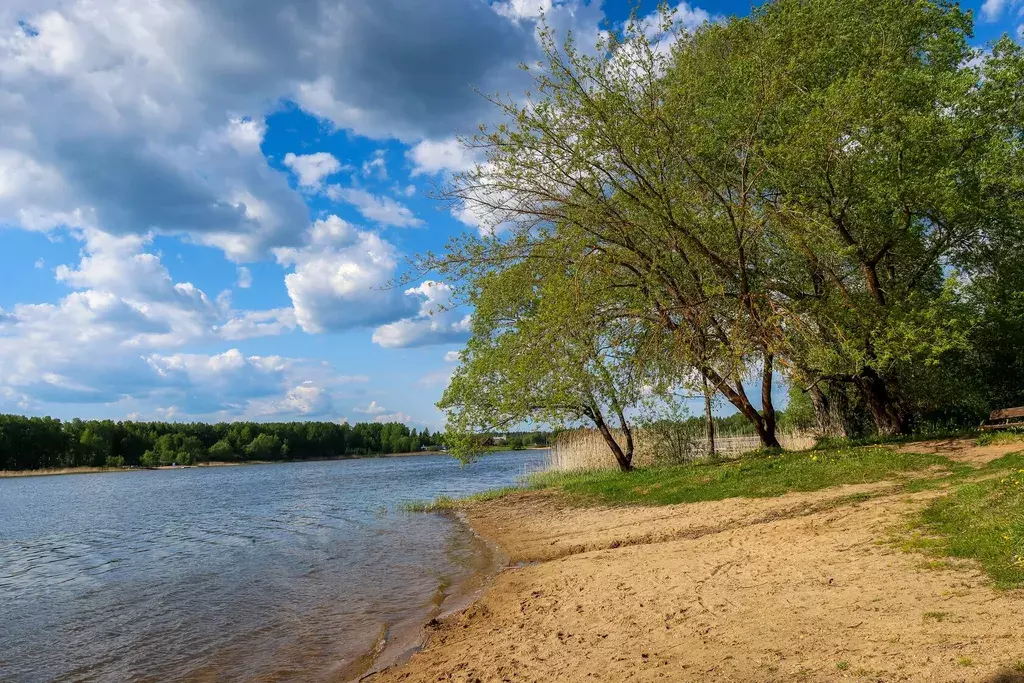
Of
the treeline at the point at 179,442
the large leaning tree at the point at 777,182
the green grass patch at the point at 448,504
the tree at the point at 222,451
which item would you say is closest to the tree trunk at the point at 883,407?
the large leaning tree at the point at 777,182

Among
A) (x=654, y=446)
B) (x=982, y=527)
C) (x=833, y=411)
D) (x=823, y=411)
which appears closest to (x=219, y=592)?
(x=982, y=527)

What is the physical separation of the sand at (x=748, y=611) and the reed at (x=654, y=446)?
625 inches

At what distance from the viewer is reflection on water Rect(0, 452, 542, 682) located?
918cm

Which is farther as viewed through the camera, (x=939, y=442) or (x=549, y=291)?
(x=939, y=442)

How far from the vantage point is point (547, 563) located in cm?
1197

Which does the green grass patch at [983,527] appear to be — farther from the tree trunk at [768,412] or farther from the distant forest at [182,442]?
the distant forest at [182,442]

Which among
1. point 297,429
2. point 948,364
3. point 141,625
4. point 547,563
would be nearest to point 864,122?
point 948,364

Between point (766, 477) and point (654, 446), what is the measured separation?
13.6 metres

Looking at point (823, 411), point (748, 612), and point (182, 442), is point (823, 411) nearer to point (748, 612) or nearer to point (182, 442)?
point (748, 612)

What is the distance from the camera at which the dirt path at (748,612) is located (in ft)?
16.5

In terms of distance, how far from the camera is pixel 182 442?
118 meters

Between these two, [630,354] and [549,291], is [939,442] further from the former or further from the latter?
[549,291]

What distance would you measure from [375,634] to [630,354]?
11.1m

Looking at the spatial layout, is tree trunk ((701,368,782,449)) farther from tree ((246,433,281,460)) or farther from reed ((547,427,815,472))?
tree ((246,433,281,460))
